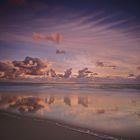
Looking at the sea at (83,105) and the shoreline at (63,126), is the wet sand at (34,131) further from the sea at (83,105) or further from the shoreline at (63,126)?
the sea at (83,105)

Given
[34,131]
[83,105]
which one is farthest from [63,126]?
[83,105]

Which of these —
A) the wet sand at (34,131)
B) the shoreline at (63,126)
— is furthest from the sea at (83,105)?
the wet sand at (34,131)

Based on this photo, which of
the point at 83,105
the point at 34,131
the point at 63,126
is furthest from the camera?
the point at 83,105

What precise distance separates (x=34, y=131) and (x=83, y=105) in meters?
1.38

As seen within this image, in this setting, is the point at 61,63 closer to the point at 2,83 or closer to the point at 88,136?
the point at 2,83

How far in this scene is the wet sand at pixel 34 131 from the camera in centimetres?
342

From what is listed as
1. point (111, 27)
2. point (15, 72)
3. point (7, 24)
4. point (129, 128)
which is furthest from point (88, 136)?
point (7, 24)

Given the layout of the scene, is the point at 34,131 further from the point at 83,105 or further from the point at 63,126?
the point at 83,105

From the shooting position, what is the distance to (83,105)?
4770 mm

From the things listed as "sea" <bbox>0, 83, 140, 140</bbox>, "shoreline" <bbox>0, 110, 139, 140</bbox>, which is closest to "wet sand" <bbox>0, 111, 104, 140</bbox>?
"shoreline" <bbox>0, 110, 139, 140</bbox>

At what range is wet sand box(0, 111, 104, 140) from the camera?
11.2 feet

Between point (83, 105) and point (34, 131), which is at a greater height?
point (83, 105)

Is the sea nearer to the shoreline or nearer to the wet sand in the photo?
the shoreline

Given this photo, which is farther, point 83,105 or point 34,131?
point 83,105
